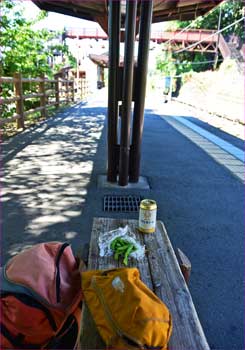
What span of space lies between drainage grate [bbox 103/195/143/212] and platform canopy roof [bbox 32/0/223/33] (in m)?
2.91

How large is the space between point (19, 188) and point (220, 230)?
2.53 metres

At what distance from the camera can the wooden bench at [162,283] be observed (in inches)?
47.9

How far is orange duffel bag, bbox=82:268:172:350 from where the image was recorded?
3.66 ft

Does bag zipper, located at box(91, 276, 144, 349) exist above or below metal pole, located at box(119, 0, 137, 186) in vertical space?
below

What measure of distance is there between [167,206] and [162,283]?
208 centimetres

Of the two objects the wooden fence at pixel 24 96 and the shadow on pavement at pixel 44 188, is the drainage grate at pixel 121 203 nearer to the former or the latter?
the shadow on pavement at pixel 44 188

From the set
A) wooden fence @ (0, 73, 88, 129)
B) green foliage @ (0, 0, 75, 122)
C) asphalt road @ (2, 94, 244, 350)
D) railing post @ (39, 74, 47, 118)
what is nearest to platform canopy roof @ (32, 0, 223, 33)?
wooden fence @ (0, 73, 88, 129)

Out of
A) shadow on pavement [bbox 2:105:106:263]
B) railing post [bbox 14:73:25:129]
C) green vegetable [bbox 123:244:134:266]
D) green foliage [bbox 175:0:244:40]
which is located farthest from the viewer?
green foliage [bbox 175:0:244:40]

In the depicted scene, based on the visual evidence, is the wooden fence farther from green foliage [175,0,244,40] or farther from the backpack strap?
green foliage [175,0,244,40]

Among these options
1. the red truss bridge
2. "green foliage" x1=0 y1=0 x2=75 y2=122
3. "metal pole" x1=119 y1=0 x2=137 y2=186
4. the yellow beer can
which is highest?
the red truss bridge

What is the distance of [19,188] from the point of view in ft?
13.0

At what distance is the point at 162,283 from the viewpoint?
1.54 metres

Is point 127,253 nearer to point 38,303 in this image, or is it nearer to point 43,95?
point 38,303

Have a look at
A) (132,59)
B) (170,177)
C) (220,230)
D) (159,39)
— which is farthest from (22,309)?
(159,39)
